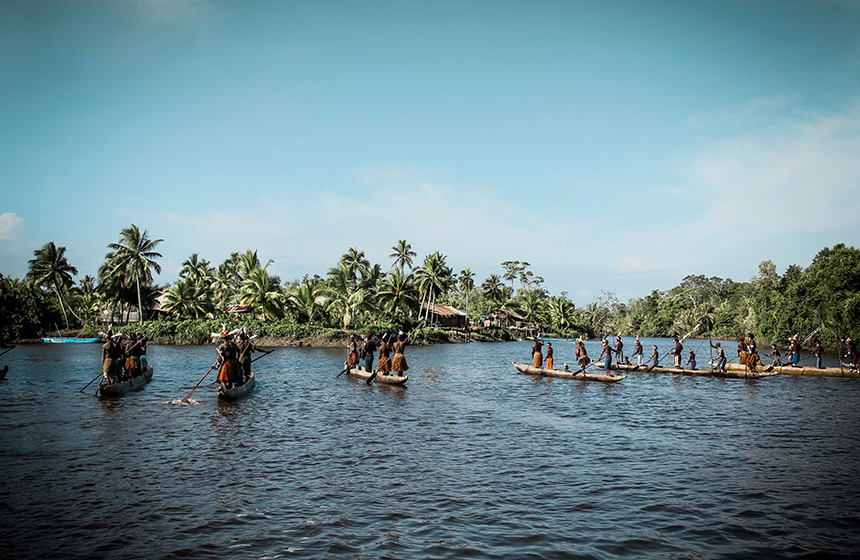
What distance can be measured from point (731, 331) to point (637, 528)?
97.8 meters

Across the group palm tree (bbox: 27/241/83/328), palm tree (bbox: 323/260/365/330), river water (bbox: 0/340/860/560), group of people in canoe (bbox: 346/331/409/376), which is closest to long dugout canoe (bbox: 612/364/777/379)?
river water (bbox: 0/340/860/560)

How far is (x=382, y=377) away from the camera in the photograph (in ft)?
87.6

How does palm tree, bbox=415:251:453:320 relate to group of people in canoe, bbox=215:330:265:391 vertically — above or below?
above

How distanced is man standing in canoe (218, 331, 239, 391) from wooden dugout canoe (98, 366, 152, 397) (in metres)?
4.69

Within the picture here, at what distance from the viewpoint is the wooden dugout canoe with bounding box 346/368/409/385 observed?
84.3ft

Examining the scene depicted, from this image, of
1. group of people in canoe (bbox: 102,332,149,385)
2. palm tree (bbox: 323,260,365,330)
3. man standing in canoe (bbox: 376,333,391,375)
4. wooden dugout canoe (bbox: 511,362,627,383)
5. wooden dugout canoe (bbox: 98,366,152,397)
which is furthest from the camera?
palm tree (bbox: 323,260,365,330)

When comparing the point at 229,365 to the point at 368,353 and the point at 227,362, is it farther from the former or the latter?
the point at 368,353

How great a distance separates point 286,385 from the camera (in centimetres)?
2773

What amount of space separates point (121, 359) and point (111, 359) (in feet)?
5.41

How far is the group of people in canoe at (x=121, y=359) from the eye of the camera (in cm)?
2141

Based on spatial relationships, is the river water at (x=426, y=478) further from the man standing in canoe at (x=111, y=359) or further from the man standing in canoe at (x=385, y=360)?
the man standing in canoe at (x=385, y=360)

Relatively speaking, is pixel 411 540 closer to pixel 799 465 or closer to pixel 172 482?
pixel 172 482

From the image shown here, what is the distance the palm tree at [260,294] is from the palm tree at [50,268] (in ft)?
77.5

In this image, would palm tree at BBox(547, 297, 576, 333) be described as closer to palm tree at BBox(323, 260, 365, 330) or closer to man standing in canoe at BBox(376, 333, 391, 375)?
palm tree at BBox(323, 260, 365, 330)
